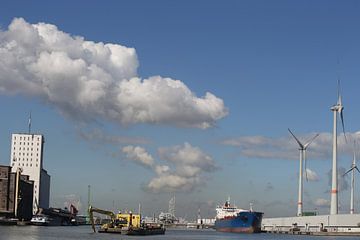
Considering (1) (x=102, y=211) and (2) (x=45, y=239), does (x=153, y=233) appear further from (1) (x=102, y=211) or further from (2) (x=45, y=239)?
(2) (x=45, y=239)

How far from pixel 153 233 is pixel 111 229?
16.8 meters

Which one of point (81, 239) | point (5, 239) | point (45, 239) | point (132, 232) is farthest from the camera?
point (132, 232)

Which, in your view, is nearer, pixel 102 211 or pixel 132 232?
pixel 132 232

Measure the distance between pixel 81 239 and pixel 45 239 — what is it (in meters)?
11.3

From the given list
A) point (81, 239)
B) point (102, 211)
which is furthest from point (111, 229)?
point (81, 239)

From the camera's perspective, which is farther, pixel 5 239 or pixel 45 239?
pixel 45 239

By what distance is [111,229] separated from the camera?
18438cm

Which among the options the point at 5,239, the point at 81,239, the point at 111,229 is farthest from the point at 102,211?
the point at 5,239

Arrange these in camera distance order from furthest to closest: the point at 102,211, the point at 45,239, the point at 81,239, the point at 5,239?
the point at 102,211
the point at 81,239
the point at 45,239
the point at 5,239

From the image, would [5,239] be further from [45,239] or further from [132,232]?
[132,232]

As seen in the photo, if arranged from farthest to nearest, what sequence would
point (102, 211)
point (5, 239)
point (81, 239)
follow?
point (102, 211), point (81, 239), point (5, 239)

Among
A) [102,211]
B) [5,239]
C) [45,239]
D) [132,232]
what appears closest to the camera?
[5,239]

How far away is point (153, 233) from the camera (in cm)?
19612

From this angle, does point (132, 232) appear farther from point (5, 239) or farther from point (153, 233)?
point (5, 239)
